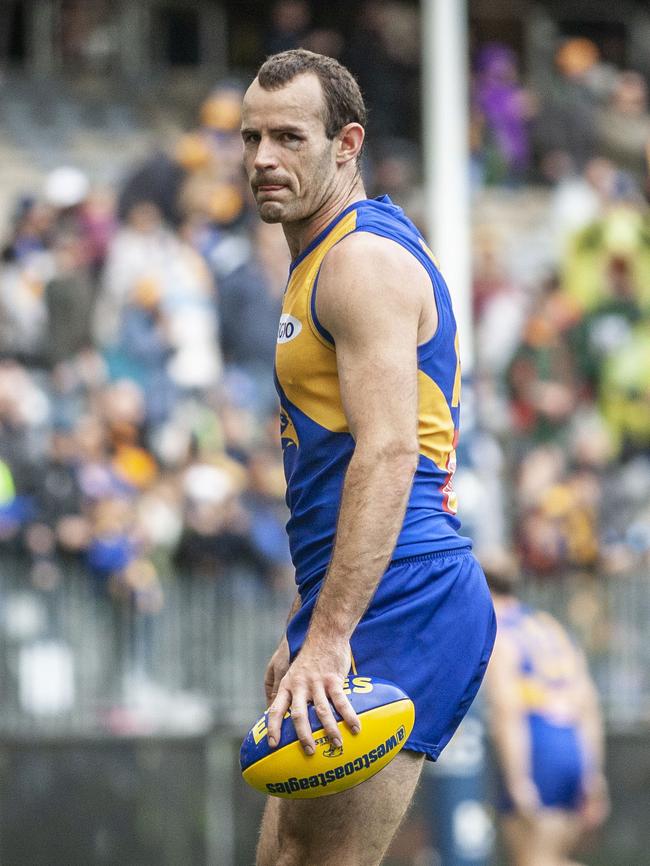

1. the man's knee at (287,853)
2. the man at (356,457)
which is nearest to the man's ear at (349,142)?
the man at (356,457)

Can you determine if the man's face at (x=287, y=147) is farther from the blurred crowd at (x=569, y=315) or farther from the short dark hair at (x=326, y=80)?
the blurred crowd at (x=569, y=315)

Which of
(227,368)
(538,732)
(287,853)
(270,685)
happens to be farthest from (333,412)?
(227,368)

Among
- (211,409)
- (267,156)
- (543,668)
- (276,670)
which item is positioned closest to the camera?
(267,156)

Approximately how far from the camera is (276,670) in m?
4.70

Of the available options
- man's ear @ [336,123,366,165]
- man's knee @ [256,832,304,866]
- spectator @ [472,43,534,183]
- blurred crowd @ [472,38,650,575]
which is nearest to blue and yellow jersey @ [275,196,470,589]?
man's ear @ [336,123,366,165]

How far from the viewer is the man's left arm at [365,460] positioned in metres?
3.99

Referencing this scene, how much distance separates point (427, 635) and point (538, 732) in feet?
17.7

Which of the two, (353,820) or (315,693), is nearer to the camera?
(315,693)

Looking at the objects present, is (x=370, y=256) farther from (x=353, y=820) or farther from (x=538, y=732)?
(x=538, y=732)

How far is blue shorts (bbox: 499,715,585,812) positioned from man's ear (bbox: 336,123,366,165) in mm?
5623

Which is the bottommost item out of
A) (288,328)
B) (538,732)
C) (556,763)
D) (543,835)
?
(543,835)

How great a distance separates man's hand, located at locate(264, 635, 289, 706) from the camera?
15.3 ft

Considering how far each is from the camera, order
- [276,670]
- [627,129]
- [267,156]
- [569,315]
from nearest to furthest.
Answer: [267,156] < [276,670] < [569,315] < [627,129]

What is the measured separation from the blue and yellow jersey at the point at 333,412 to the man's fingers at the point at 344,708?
1.25ft
